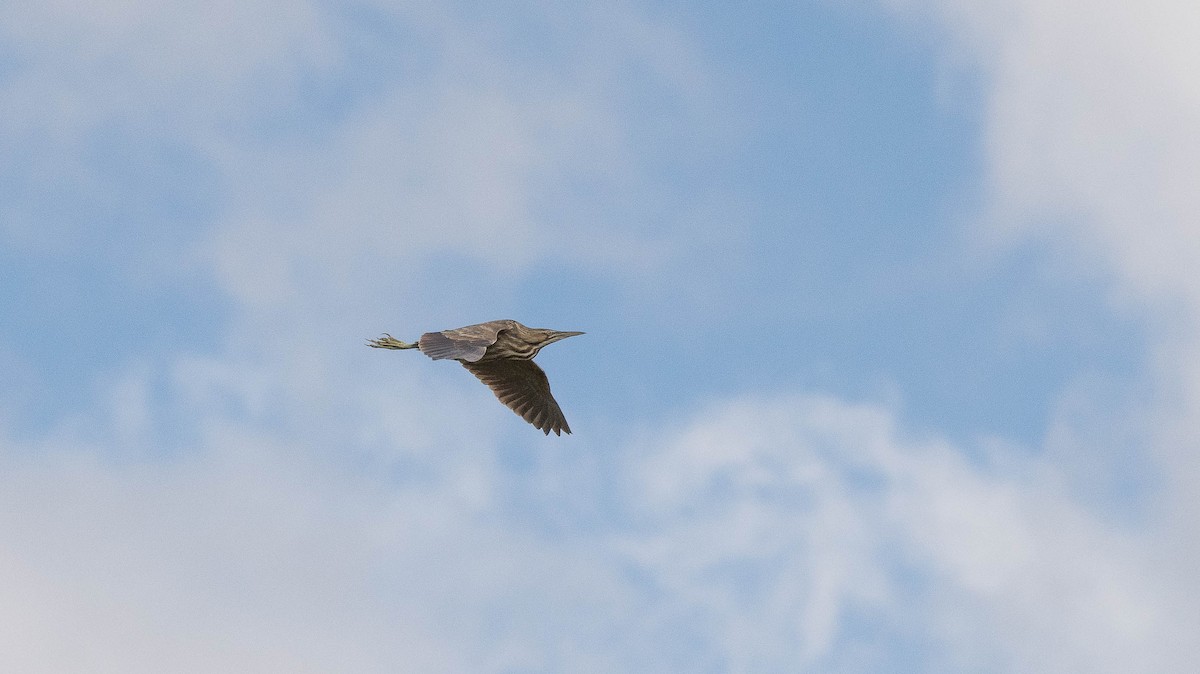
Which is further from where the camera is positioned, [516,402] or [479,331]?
[516,402]

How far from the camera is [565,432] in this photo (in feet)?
107

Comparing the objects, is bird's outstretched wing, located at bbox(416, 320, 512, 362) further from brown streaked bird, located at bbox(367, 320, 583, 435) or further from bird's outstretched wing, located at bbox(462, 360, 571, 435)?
bird's outstretched wing, located at bbox(462, 360, 571, 435)

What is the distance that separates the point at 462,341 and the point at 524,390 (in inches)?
181

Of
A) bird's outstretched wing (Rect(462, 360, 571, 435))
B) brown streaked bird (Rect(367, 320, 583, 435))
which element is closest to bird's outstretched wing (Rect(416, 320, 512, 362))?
brown streaked bird (Rect(367, 320, 583, 435))

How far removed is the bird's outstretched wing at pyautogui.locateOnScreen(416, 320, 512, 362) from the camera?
26.6m

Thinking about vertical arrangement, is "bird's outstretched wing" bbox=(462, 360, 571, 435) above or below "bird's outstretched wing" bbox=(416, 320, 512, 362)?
above

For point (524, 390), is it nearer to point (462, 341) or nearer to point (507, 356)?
point (507, 356)

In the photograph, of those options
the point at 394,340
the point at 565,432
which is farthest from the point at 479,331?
the point at 565,432

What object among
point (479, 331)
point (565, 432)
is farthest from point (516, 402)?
point (479, 331)

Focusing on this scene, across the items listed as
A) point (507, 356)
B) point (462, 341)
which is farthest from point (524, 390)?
point (462, 341)

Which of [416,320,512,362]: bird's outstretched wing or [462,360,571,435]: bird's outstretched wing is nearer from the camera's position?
[416,320,512,362]: bird's outstretched wing

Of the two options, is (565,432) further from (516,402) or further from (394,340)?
(394,340)

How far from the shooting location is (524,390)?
32.3m

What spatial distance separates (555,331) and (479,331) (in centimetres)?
192
